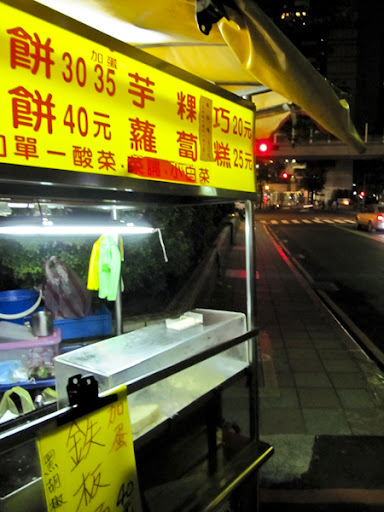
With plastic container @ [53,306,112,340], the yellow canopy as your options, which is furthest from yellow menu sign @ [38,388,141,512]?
plastic container @ [53,306,112,340]

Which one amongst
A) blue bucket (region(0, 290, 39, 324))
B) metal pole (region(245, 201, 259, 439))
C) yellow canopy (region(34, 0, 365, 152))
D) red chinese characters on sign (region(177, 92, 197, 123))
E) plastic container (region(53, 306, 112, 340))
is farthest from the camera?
plastic container (region(53, 306, 112, 340))

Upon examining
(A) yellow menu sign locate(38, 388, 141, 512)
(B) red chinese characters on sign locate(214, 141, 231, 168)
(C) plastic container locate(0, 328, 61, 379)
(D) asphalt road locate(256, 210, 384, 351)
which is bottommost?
(D) asphalt road locate(256, 210, 384, 351)

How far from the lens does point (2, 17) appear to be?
4.29ft

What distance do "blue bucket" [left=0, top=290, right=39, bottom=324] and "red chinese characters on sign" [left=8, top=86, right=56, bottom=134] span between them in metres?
3.22

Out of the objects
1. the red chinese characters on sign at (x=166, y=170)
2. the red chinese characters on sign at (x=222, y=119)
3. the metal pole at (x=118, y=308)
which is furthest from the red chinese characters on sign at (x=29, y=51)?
the metal pole at (x=118, y=308)

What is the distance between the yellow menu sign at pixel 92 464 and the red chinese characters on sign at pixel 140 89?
1.31 m

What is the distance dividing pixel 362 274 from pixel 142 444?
11.4 m

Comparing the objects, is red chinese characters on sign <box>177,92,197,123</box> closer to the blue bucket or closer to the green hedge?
the green hedge

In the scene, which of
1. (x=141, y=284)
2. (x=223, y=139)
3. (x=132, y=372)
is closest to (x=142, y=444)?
(x=132, y=372)

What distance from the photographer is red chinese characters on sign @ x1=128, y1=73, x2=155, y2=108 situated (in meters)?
1.73

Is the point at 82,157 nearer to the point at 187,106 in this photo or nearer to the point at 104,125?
the point at 104,125

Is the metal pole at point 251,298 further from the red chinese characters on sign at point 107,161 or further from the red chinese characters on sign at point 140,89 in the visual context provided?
the red chinese characters on sign at point 107,161

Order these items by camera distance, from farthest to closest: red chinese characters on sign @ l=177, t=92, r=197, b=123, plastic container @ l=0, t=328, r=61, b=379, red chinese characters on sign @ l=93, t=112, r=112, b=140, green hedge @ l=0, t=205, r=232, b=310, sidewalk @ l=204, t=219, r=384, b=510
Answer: green hedge @ l=0, t=205, r=232, b=310 < plastic container @ l=0, t=328, r=61, b=379 < sidewalk @ l=204, t=219, r=384, b=510 < red chinese characters on sign @ l=177, t=92, r=197, b=123 < red chinese characters on sign @ l=93, t=112, r=112, b=140

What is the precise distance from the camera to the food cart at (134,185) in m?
1.42
